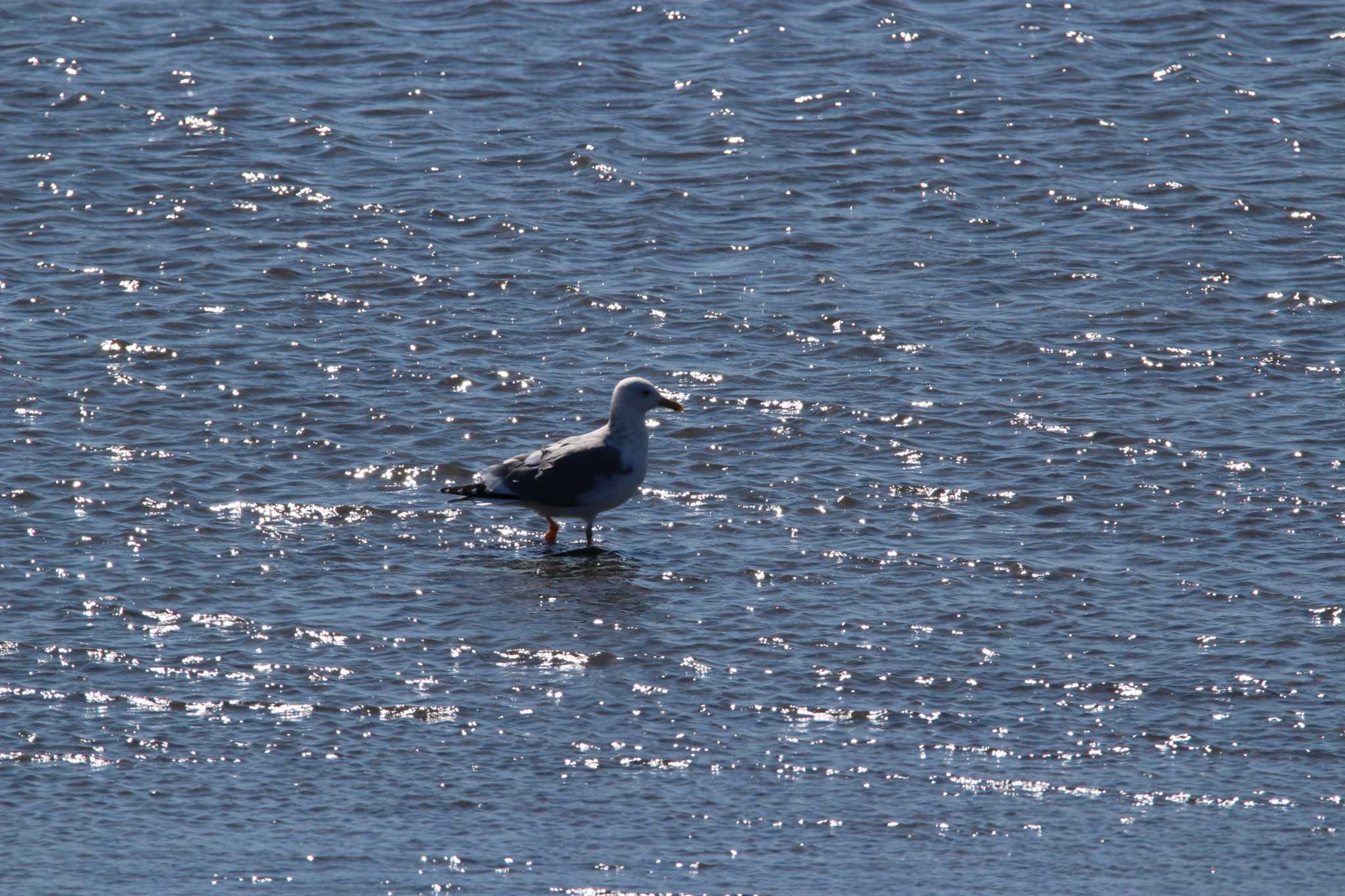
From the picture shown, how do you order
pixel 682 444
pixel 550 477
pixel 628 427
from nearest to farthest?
1. pixel 550 477
2. pixel 628 427
3. pixel 682 444

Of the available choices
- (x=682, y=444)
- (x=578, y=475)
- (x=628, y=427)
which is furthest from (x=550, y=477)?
(x=682, y=444)

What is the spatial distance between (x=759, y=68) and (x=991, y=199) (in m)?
4.88

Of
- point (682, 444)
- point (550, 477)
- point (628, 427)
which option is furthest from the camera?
point (682, 444)

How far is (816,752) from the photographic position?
402 inches

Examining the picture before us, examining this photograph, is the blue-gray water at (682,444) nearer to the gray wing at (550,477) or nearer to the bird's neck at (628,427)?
the gray wing at (550,477)

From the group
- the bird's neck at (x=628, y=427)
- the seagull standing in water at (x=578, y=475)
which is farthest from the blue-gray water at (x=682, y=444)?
the bird's neck at (x=628, y=427)

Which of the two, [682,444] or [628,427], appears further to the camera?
[682,444]

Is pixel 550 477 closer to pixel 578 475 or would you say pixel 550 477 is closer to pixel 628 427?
pixel 578 475

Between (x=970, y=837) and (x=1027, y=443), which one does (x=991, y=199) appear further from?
(x=970, y=837)

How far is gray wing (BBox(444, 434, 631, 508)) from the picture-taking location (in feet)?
43.9

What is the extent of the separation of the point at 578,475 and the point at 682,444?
1.87m

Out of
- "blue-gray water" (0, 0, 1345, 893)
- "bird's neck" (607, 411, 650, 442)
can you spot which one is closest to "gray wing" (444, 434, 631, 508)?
"bird's neck" (607, 411, 650, 442)

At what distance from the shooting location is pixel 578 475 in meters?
13.4

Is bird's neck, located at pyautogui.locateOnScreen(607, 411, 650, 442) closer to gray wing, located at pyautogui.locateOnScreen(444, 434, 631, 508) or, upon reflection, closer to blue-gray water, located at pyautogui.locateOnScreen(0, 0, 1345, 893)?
gray wing, located at pyautogui.locateOnScreen(444, 434, 631, 508)
